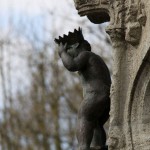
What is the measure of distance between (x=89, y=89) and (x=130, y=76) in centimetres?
61

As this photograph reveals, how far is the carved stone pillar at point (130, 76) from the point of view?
9.88 metres

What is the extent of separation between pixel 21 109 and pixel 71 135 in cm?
358

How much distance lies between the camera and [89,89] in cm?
1049

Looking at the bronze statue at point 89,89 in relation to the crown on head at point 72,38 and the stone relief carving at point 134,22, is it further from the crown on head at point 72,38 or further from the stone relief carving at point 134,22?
the stone relief carving at point 134,22

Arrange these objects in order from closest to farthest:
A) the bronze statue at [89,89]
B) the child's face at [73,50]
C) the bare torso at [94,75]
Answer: the bronze statue at [89,89] < the bare torso at [94,75] < the child's face at [73,50]

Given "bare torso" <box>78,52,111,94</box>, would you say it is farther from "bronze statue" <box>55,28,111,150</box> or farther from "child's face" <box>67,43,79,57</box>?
"child's face" <box>67,43,79,57</box>

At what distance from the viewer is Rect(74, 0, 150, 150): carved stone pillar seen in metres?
9.88

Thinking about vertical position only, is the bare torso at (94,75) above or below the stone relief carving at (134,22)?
below

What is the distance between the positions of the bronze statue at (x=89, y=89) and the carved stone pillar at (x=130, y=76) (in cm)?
35

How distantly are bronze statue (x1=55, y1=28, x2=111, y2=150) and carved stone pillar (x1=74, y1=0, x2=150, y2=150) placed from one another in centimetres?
35

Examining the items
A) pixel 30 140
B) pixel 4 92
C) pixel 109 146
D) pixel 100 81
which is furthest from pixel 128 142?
pixel 4 92

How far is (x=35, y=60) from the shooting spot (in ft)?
114

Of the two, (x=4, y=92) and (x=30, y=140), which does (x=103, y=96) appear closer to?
(x=30, y=140)

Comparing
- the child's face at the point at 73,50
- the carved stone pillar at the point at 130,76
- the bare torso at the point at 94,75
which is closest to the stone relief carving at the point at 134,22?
the carved stone pillar at the point at 130,76
